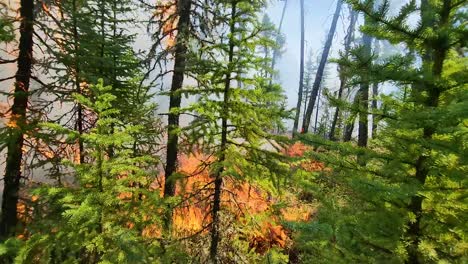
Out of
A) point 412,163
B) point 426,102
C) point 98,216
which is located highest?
point 426,102

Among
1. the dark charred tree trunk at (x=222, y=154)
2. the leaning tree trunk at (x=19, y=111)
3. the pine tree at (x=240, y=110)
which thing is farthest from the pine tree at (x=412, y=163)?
the leaning tree trunk at (x=19, y=111)

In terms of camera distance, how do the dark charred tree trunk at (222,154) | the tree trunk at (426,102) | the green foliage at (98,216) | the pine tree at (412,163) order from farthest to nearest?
the dark charred tree trunk at (222,154) → the green foliage at (98,216) → the tree trunk at (426,102) → the pine tree at (412,163)

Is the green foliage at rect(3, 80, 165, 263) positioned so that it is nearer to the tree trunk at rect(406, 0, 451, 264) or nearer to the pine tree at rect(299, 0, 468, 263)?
the pine tree at rect(299, 0, 468, 263)

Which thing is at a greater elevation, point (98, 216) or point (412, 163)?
point (412, 163)

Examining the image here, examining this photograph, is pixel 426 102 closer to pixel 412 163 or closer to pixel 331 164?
pixel 412 163

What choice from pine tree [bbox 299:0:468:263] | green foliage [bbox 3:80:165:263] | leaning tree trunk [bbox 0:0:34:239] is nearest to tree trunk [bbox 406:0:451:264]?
pine tree [bbox 299:0:468:263]

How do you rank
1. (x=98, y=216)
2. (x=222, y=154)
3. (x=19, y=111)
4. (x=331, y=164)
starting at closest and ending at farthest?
(x=331, y=164) → (x=98, y=216) → (x=222, y=154) → (x=19, y=111)

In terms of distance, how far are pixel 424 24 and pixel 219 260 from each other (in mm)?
4879

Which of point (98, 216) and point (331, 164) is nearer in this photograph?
point (331, 164)

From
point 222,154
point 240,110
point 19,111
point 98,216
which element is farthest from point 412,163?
point 19,111

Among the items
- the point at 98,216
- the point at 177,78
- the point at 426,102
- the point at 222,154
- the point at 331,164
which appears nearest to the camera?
the point at 426,102

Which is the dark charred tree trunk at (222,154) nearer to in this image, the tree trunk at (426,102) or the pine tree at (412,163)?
the pine tree at (412,163)

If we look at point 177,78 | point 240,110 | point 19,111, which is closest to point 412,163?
point 240,110

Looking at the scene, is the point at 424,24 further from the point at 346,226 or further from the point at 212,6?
the point at 212,6
